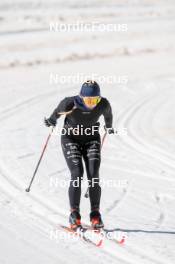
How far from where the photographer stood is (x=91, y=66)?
2617 cm

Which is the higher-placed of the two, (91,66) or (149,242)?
(91,66)

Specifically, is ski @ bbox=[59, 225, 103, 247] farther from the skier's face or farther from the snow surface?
the skier's face

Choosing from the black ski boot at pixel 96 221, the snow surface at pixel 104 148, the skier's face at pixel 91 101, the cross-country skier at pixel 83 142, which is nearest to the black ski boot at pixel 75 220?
the cross-country skier at pixel 83 142

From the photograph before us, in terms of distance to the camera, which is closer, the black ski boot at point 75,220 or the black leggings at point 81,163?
the black leggings at point 81,163

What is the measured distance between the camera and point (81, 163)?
26.5 ft

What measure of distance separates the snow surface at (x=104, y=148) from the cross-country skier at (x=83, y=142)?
57 cm

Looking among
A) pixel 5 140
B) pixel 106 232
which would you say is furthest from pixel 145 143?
pixel 106 232

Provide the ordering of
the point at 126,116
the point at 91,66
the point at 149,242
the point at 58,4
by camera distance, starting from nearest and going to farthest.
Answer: the point at 149,242 → the point at 126,116 → the point at 91,66 → the point at 58,4

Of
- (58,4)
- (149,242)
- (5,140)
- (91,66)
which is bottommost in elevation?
(149,242)

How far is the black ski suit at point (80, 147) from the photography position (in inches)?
315

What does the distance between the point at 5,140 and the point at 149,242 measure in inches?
270

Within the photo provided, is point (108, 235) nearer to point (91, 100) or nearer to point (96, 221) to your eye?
point (96, 221)

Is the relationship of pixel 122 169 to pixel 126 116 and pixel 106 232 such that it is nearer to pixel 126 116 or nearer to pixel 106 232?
pixel 106 232

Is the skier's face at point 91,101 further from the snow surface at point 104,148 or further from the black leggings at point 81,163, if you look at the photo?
the snow surface at point 104,148
